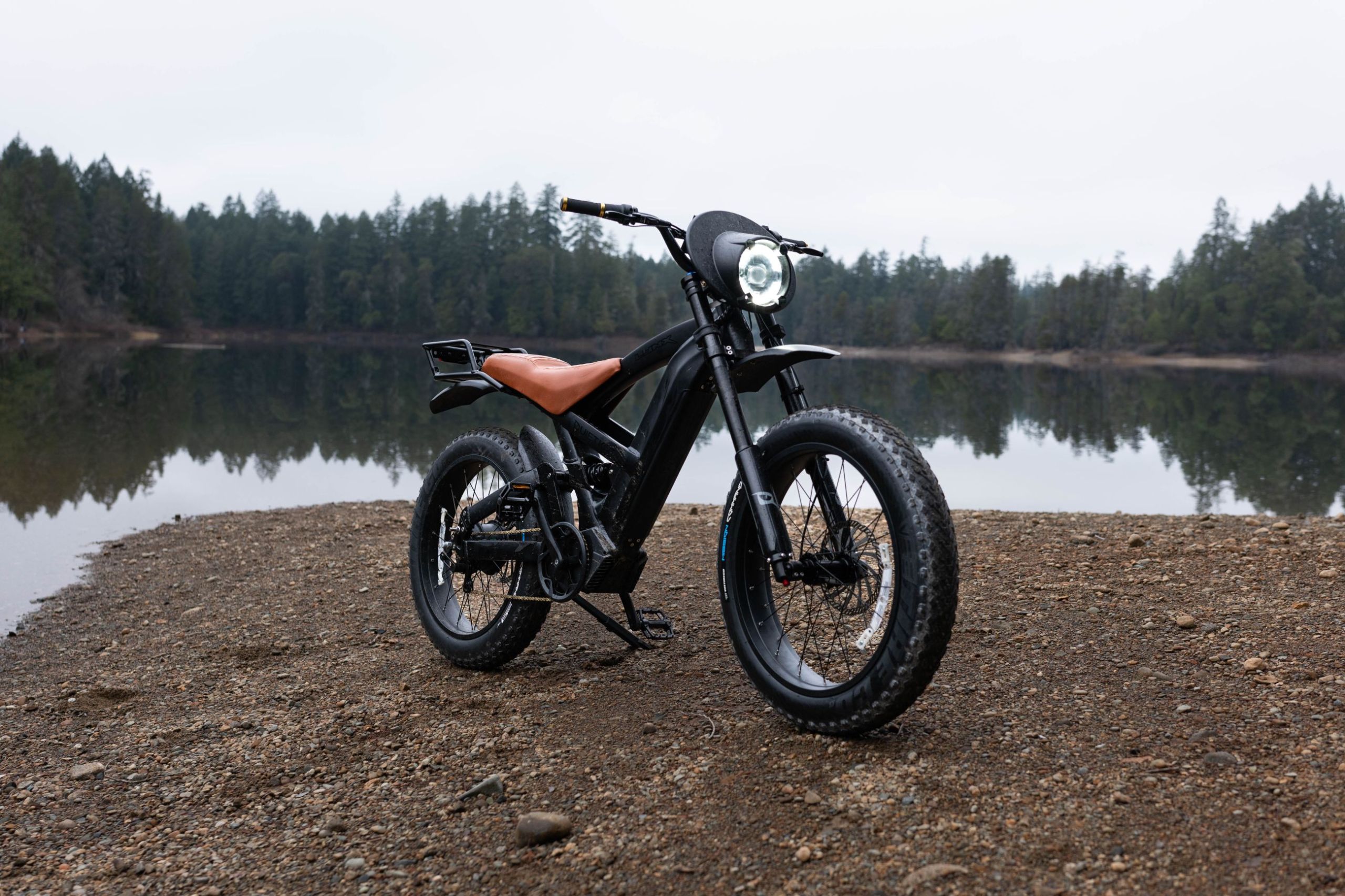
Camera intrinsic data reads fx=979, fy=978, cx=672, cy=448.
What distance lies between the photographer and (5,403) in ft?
67.0

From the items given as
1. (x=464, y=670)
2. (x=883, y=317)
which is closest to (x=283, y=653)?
(x=464, y=670)

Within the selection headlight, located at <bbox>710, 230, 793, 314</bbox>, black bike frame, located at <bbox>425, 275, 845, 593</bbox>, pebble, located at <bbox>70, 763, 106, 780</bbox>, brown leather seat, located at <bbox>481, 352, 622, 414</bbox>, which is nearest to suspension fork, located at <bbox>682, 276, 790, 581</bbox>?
black bike frame, located at <bbox>425, 275, 845, 593</bbox>

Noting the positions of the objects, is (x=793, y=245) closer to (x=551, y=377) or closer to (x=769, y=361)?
(x=769, y=361)

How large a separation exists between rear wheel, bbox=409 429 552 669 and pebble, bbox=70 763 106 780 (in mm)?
1422

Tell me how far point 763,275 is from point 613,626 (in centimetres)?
165

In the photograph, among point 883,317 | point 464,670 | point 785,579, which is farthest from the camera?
point 883,317

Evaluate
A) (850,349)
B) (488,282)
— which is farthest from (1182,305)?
(488,282)

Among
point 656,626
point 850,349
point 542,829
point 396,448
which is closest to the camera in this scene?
point 542,829

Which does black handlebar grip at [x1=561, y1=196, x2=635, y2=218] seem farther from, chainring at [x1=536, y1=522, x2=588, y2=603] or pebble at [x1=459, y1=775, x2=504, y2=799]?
pebble at [x1=459, y1=775, x2=504, y2=799]

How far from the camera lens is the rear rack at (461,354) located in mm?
4719

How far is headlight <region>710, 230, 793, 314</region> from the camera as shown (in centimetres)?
340

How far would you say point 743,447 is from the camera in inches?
131

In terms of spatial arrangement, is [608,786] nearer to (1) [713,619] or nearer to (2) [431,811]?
(2) [431,811]

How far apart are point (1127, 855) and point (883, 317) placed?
4486 inches
